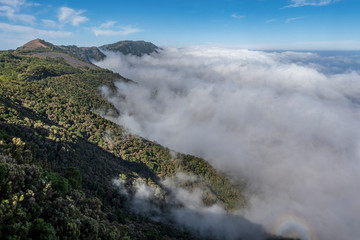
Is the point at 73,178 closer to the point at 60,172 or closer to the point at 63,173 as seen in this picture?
the point at 60,172

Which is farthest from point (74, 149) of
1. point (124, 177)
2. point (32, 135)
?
point (124, 177)

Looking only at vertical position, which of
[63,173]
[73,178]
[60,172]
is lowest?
[63,173]

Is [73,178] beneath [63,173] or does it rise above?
above

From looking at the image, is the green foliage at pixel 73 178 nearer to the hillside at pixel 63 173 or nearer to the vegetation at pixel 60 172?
the hillside at pixel 63 173

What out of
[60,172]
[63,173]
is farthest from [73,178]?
[63,173]

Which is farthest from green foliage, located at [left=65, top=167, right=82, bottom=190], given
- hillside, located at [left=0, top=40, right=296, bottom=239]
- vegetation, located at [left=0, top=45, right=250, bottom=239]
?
vegetation, located at [left=0, top=45, right=250, bottom=239]

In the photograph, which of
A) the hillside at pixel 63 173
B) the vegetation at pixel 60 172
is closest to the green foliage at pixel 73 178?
the hillside at pixel 63 173

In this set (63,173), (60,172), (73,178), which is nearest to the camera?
(73,178)

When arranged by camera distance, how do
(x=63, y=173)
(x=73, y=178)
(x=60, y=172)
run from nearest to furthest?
(x=73, y=178), (x=60, y=172), (x=63, y=173)

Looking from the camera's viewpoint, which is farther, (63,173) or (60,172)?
(63,173)

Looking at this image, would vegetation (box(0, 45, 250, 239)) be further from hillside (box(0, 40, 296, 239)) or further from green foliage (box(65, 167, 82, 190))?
green foliage (box(65, 167, 82, 190))

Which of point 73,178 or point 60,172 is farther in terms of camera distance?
point 60,172
